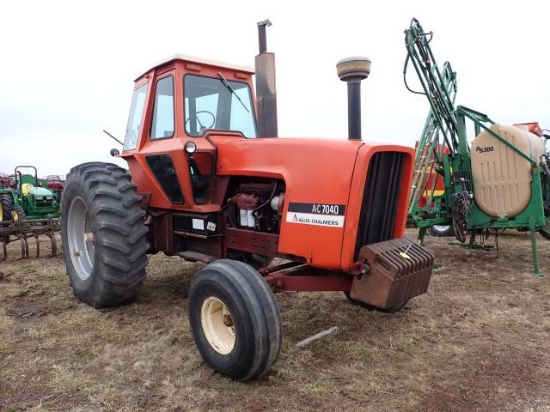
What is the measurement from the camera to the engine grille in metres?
3.14

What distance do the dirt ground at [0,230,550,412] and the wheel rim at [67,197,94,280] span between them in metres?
0.38

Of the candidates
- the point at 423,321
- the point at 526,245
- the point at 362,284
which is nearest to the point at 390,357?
the point at 362,284

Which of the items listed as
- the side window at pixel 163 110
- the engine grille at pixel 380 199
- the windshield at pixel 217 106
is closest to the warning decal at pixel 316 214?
the engine grille at pixel 380 199

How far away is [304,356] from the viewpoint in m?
3.16

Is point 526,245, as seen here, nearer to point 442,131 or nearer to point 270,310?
point 442,131

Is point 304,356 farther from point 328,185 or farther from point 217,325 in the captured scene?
point 328,185

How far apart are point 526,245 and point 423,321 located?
204 inches

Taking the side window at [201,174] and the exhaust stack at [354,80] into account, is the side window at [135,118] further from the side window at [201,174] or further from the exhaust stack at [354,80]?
the exhaust stack at [354,80]

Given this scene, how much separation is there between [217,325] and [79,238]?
252 cm

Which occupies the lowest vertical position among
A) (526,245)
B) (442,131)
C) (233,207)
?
(526,245)

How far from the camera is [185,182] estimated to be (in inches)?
154

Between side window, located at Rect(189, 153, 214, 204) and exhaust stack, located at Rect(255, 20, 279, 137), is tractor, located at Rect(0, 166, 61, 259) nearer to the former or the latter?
side window, located at Rect(189, 153, 214, 204)

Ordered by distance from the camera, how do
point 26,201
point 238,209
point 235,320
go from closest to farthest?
point 235,320
point 238,209
point 26,201

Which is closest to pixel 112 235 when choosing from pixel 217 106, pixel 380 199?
pixel 217 106
